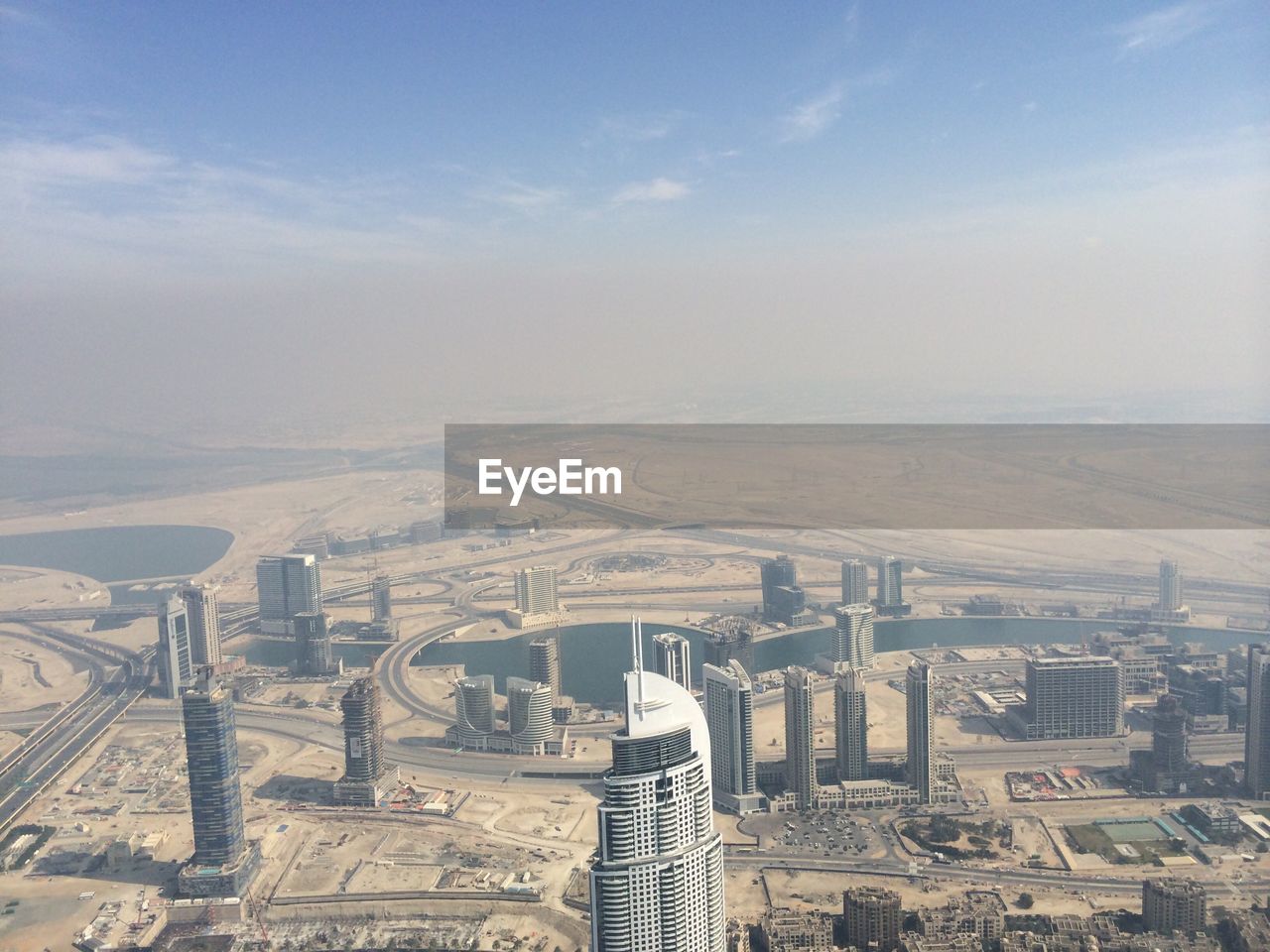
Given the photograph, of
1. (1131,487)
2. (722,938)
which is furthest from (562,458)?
(722,938)

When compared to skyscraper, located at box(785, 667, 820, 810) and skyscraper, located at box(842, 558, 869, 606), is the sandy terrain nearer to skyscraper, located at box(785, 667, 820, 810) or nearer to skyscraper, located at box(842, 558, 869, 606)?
skyscraper, located at box(785, 667, 820, 810)

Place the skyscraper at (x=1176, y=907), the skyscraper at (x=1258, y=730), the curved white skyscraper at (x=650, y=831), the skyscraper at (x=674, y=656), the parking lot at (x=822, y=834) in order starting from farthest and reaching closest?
1. the skyscraper at (x=674, y=656)
2. the skyscraper at (x=1258, y=730)
3. the parking lot at (x=822, y=834)
4. the skyscraper at (x=1176, y=907)
5. the curved white skyscraper at (x=650, y=831)

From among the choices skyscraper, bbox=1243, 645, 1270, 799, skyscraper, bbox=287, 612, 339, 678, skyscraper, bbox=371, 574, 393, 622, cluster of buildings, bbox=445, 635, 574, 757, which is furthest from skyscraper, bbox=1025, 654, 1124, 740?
skyscraper, bbox=371, 574, 393, 622

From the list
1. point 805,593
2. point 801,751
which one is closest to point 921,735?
point 801,751

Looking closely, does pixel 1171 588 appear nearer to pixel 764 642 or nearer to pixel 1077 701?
pixel 1077 701

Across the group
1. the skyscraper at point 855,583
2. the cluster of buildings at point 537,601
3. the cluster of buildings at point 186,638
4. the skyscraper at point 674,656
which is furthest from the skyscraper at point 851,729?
the cluster of buildings at point 186,638

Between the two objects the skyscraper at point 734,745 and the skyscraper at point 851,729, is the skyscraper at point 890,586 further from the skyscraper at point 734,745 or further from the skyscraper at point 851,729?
the skyscraper at point 734,745
